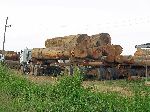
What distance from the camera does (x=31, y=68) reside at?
98.7 ft

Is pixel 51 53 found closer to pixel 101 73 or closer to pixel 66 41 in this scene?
pixel 66 41

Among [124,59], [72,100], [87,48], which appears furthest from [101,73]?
[72,100]

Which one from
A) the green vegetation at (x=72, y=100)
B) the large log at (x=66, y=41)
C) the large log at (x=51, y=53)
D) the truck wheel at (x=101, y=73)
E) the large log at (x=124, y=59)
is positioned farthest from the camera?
the large log at (x=51, y=53)

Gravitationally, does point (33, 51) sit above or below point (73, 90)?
above

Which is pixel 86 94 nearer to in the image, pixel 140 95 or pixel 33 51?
pixel 140 95

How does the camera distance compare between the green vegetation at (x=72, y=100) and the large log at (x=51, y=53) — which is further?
the large log at (x=51, y=53)

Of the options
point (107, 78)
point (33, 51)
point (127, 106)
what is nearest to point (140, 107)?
point (127, 106)

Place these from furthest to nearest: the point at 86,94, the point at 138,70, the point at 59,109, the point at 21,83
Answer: the point at 138,70, the point at 21,83, the point at 86,94, the point at 59,109

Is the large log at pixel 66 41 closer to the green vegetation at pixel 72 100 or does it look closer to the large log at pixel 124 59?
the large log at pixel 124 59

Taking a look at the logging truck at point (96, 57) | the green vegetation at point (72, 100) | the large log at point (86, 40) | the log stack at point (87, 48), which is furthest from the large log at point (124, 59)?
the green vegetation at point (72, 100)

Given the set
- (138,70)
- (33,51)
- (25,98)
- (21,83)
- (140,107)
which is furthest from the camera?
(33,51)

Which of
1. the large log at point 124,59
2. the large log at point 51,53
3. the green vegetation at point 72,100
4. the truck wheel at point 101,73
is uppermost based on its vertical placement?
the large log at point 51,53

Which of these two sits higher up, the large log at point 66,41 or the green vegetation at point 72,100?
the large log at point 66,41

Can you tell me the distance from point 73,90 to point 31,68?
788 inches
